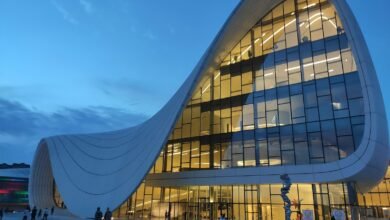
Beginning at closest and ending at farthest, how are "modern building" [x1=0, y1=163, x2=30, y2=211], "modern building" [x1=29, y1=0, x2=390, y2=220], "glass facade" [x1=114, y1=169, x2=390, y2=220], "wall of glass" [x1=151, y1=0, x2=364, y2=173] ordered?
"glass facade" [x1=114, y1=169, x2=390, y2=220] < "modern building" [x1=29, y1=0, x2=390, y2=220] < "wall of glass" [x1=151, y1=0, x2=364, y2=173] < "modern building" [x1=0, y1=163, x2=30, y2=211]

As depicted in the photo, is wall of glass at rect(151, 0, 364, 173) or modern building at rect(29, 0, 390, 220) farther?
wall of glass at rect(151, 0, 364, 173)

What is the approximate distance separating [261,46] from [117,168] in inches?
691

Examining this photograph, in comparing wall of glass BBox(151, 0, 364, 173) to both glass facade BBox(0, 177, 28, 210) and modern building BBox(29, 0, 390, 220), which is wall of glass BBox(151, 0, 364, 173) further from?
glass facade BBox(0, 177, 28, 210)

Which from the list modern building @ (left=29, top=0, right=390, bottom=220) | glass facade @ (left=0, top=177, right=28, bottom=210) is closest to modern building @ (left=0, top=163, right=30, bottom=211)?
glass facade @ (left=0, top=177, right=28, bottom=210)

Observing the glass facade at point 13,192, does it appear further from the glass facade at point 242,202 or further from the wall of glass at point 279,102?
the wall of glass at point 279,102

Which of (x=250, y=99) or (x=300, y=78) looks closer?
(x=300, y=78)

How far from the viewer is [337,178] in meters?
21.9

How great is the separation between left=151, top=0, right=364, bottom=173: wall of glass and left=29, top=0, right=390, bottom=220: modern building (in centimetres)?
8

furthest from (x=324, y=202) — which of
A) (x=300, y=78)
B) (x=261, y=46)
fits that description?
(x=261, y=46)

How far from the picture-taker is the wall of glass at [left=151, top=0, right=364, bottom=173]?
2372cm

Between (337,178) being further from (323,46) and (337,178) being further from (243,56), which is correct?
(243,56)

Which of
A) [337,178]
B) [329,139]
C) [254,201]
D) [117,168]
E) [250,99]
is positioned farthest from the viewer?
[117,168]

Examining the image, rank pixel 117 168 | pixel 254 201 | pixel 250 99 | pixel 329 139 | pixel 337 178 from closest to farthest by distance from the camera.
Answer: pixel 337 178
pixel 329 139
pixel 254 201
pixel 250 99
pixel 117 168

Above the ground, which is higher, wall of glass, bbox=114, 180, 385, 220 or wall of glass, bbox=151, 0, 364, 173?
wall of glass, bbox=151, 0, 364, 173
